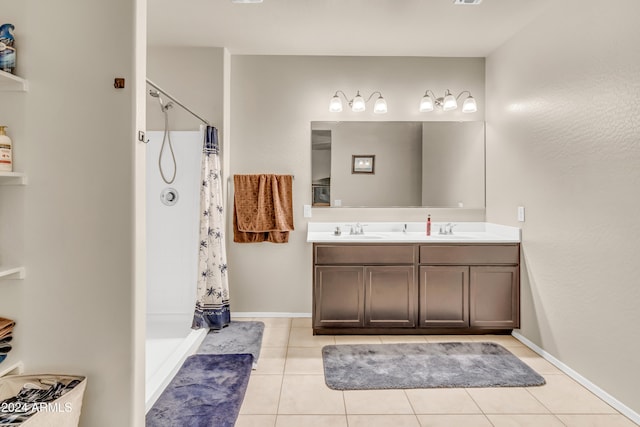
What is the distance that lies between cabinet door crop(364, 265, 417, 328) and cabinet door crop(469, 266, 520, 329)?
533mm

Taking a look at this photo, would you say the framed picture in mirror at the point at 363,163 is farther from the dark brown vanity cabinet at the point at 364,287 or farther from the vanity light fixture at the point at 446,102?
the dark brown vanity cabinet at the point at 364,287

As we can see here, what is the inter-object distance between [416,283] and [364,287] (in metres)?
0.44

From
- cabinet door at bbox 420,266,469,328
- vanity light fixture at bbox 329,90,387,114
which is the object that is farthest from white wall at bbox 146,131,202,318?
cabinet door at bbox 420,266,469,328

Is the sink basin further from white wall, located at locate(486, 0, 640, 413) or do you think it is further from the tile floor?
white wall, located at locate(486, 0, 640, 413)

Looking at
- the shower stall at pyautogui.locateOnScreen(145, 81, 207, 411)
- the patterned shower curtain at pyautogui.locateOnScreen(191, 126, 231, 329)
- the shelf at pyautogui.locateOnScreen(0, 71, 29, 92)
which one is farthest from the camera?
the shower stall at pyautogui.locateOnScreen(145, 81, 207, 411)

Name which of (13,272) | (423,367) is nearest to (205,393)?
(13,272)

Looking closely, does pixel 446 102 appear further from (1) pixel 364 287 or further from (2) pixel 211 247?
(2) pixel 211 247

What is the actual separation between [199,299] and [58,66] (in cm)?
205

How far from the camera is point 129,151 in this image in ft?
5.10

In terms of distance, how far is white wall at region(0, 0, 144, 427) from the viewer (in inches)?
60.4

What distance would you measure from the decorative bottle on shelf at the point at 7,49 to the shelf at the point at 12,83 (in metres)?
0.05

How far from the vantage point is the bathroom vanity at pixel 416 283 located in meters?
3.08

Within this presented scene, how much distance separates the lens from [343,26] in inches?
116

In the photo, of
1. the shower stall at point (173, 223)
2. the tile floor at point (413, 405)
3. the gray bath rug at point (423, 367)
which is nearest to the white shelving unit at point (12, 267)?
the tile floor at point (413, 405)
